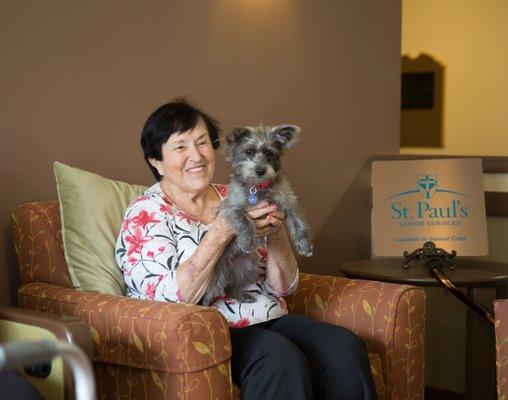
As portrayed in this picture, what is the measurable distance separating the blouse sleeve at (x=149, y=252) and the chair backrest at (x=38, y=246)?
0.61 ft

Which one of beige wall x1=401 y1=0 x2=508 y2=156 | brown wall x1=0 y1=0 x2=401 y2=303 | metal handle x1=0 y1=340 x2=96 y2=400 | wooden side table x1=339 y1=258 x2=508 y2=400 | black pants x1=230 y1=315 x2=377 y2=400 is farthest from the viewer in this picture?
beige wall x1=401 y1=0 x2=508 y2=156

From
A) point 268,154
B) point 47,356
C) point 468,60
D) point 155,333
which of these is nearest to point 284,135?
point 268,154

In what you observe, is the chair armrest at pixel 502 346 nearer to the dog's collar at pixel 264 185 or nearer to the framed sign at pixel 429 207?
the dog's collar at pixel 264 185

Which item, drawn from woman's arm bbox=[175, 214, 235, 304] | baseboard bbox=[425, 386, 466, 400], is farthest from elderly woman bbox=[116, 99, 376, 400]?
baseboard bbox=[425, 386, 466, 400]

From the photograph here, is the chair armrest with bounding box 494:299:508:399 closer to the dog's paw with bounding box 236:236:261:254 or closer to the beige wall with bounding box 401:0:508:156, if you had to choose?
the dog's paw with bounding box 236:236:261:254

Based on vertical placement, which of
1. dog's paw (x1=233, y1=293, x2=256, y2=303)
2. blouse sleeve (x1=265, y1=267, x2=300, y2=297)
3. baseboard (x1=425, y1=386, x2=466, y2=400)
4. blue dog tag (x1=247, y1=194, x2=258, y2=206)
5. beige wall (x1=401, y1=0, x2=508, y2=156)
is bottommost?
baseboard (x1=425, y1=386, x2=466, y2=400)

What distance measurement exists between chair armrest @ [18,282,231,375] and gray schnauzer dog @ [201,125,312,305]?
0.26 meters

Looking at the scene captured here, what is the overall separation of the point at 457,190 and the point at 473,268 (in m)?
0.31

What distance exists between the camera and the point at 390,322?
2.42 m

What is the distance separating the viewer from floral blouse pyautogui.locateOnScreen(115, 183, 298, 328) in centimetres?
224

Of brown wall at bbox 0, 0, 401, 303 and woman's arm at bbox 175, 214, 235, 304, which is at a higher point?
brown wall at bbox 0, 0, 401, 303

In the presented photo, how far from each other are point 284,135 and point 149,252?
1.65 ft

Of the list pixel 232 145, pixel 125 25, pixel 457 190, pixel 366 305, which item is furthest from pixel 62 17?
pixel 457 190

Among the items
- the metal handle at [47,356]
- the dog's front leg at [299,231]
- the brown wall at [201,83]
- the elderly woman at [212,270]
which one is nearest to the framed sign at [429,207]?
the brown wall at [201,83]
